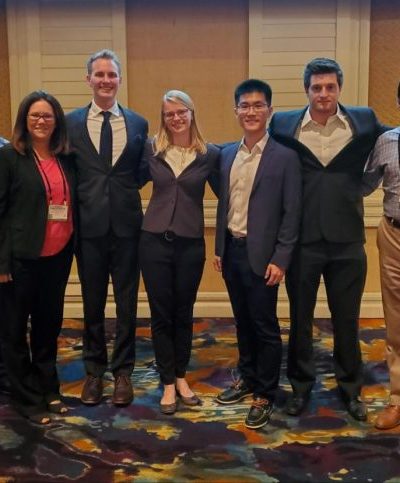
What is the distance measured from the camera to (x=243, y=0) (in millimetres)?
4199

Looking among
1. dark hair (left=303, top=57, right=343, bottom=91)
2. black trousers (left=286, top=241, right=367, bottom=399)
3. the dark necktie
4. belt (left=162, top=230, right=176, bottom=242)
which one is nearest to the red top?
the dark necktie

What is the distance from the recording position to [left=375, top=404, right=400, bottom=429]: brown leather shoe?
8.54 ft

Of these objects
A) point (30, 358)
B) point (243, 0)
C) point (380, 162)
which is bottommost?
point (30, 358)

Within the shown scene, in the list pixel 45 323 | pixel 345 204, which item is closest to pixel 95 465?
pixel 45 323

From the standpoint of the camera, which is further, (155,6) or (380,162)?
(155,6)

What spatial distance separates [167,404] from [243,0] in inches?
116

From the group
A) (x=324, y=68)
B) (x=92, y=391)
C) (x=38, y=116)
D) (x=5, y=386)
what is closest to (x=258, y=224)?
(x=324, y=68)

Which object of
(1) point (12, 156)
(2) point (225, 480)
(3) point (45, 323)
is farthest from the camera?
(3) point (45, 323)

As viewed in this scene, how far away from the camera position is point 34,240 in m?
2.54

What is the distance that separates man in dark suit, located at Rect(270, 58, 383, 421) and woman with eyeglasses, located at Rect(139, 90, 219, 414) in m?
0.41

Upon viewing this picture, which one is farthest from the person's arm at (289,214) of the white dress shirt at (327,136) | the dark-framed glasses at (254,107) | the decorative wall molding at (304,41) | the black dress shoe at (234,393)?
the decorative wall molding at (304,41)

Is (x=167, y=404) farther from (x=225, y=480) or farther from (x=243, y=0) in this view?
(x=243, y=0)

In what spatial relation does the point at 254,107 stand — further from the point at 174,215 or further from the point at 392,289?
the point at 392,289

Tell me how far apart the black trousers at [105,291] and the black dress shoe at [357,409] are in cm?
110
